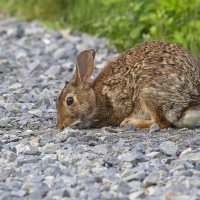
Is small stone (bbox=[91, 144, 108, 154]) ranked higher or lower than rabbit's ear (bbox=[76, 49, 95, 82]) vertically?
lower

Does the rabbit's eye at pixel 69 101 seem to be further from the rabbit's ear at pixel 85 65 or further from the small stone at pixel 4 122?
the small stone at pixel 4 122

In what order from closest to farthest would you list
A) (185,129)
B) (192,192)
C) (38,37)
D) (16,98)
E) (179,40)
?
(192,192)
(185,129)
(16,98)
(179,40)
(38,37)

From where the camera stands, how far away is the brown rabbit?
Answer: 723cm

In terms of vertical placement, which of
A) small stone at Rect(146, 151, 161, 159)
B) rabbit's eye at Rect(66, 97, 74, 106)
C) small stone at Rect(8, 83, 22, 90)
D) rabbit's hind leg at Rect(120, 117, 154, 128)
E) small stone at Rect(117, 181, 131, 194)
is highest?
small stone at Rect(8, 83, 22, 90)

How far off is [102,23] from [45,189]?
6.41 m

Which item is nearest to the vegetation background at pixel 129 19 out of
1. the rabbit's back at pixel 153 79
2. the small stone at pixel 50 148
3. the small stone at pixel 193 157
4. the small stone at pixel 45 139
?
the rabbit's back at pixel 153 79

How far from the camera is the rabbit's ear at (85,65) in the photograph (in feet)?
25.5

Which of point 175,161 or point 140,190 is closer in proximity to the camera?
point 140,190

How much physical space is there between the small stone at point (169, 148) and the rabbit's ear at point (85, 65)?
60.1 inches

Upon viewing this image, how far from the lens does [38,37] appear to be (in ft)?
42.0

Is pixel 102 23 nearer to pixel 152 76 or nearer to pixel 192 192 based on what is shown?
pixel 152 76

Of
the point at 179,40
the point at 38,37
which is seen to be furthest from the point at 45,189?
the point at 38,37

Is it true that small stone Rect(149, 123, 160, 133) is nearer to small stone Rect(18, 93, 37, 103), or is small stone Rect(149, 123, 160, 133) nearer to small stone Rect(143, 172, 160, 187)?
small stone Rect(143, 172, 160, 187)

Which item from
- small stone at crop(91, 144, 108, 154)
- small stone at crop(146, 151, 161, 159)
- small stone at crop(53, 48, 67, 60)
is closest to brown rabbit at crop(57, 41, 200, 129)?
small stone at crop(91, 144, 108, 154)
